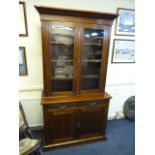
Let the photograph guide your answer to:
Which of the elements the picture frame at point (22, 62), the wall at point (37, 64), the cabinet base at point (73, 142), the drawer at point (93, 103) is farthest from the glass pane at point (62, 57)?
the cabinet base at point (73, 142)

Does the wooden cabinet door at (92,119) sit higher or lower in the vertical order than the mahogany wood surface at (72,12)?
lower

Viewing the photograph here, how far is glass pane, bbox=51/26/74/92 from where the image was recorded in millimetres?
1986

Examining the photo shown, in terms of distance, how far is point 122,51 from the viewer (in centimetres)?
276

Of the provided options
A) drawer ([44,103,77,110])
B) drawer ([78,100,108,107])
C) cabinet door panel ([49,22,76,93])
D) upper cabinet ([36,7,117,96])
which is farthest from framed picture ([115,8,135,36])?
drawer ([44,103,77,110])

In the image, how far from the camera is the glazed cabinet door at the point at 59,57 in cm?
189

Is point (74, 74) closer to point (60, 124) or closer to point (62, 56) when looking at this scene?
point (62, 56)

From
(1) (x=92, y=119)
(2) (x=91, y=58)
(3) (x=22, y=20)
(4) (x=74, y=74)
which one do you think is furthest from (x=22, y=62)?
(1) (x=92, y=119)

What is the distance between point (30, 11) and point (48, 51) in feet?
2.50

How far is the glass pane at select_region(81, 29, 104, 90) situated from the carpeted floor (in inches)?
37.1

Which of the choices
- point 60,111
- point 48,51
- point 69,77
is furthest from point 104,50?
point 60,111

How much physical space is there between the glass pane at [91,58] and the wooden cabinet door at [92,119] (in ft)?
1.02

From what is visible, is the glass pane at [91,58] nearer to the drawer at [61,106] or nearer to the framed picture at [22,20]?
the drawer at [61,106]
